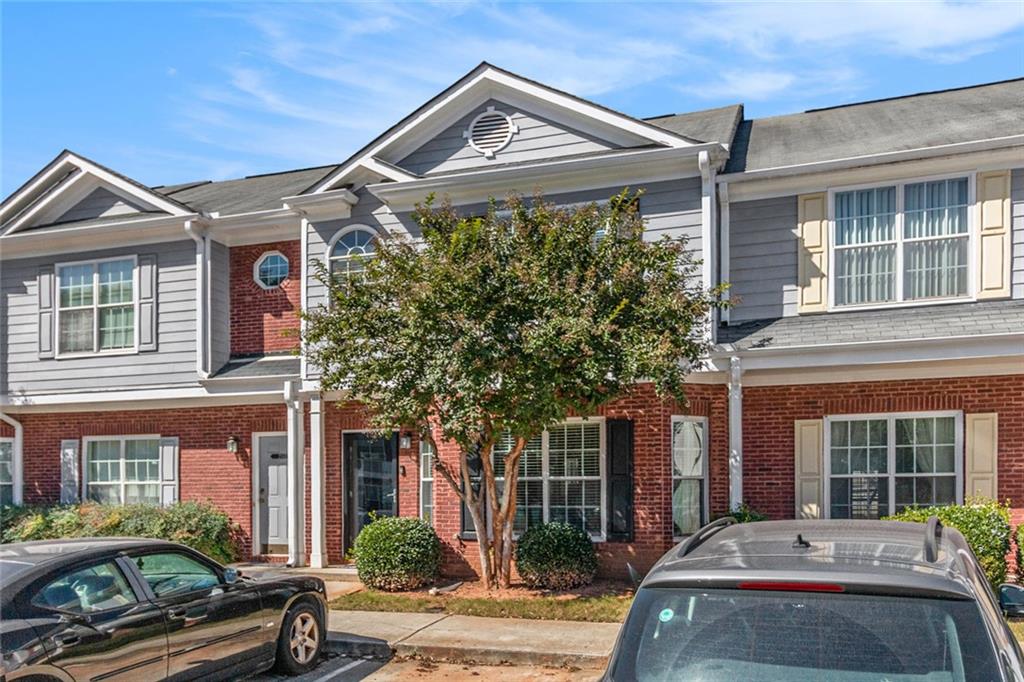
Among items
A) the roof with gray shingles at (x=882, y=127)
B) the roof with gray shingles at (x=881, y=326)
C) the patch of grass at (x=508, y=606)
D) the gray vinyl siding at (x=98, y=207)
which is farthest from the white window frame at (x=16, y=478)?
the roof with gray shingles at (x=882, y=127)

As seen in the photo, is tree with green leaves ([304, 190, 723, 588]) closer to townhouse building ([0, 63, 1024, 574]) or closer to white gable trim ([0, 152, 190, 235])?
townhouse building ([0, 63, 1024, 574])

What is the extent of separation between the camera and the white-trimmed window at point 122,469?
1539 cm

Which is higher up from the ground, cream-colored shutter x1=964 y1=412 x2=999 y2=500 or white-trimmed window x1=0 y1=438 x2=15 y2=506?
cream-colored shutter x1=964 y1=412 x2=999 y2=500

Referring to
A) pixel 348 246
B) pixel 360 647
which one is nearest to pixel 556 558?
pixel 360 647

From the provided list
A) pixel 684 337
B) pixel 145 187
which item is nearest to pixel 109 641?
pixel 684 337

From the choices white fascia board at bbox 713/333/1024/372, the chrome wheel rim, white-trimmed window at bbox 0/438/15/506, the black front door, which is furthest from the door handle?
white-trimmed window at bbox 0/438/15/506

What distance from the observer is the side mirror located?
16.4 feet

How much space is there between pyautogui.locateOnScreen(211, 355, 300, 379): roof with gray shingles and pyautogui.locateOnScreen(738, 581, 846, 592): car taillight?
1153 centimetres

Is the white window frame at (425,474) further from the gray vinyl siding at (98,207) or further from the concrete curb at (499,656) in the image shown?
the gray vinyl siding at (98,207)

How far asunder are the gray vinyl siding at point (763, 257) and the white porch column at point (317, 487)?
252 inches

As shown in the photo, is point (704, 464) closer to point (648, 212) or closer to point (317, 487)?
point (648, 212)

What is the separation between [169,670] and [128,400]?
9.35 meters

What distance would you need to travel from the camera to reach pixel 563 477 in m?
12.7

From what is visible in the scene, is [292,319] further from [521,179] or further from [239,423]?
[521,179]
